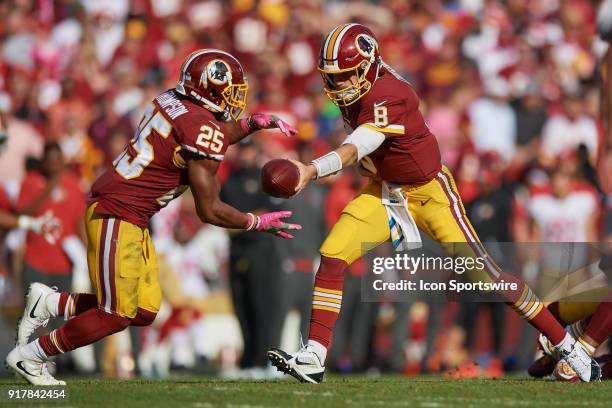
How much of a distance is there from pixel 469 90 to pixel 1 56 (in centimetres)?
506

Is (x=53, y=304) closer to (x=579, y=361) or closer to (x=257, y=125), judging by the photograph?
(x=257, y=125)

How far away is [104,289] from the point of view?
738cm

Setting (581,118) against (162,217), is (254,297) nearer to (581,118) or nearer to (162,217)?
(162,217)

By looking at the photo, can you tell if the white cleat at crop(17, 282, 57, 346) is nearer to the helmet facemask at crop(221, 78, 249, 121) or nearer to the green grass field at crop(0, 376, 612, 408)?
the green grass field at crop(0, 376, 612, 408)

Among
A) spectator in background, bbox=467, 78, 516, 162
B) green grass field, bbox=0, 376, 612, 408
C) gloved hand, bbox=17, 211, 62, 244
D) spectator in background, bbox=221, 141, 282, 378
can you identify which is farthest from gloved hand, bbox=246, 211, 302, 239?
spectator in background, bbox=467, 78, 516, 162

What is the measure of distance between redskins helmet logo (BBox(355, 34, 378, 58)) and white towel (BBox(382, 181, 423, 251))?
86 centimetres

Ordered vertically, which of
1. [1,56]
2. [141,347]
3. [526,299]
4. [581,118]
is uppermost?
[1,56]

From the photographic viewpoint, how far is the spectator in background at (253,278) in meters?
11.2

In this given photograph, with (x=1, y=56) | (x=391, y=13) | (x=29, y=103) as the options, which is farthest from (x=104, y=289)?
(x=391, y=13)

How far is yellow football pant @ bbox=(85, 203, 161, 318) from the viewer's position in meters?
7.37

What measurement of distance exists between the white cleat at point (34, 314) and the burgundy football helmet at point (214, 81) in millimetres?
1477

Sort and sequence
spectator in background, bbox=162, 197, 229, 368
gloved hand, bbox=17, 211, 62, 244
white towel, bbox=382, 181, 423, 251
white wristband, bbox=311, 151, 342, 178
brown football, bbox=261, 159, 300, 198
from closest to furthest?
1. brown football, bbox=261, 159, 300, 198
2. white wristband, bbox=311, 151, 342, 178
3. white towel, bbox=382, 181, 423, 251
4. gloved hand, bbox=17, 211, 62, 244
5. spectator in background, bbox=162, 197, 229, 368

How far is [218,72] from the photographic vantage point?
741 centimetres

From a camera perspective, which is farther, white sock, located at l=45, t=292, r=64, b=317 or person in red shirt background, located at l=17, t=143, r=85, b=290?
person in red shirt background, located at l=17, t=143, r=85, b=290
